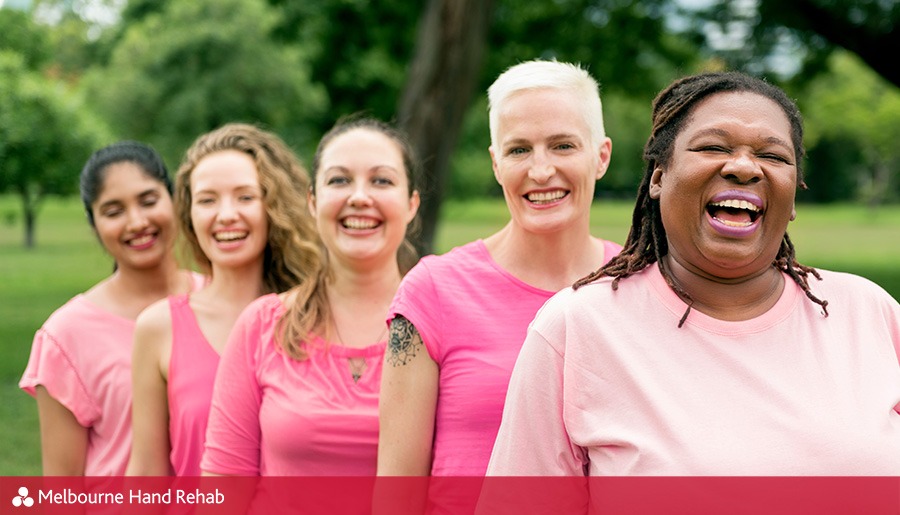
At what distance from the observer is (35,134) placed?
10.9m

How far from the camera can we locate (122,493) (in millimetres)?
3783

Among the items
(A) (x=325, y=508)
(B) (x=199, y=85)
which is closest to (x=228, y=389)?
(A) (x=325, y=508)

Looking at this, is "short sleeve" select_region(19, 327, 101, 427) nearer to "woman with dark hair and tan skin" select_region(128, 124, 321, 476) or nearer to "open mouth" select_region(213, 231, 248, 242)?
"woman with dark hair and tan skin" select_region(128, 124, 321, 476)

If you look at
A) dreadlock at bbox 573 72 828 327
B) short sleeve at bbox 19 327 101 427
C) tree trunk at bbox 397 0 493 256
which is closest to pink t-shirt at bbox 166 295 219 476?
short sleeve at bbox 19 327 101 427

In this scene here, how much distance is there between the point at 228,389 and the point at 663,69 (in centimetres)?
1501

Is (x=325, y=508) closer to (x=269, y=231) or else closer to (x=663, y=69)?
(x=269, y=231)

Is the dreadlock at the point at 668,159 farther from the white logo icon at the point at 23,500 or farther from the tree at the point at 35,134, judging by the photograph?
the tree at the point at 35,134

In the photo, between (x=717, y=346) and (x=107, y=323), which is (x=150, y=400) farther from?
(x=717, y=346)

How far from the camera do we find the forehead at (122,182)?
4.22 metres

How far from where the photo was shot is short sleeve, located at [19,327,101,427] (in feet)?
12.9

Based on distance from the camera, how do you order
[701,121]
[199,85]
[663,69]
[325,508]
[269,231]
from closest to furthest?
1. [701,121]
2. [325,508]
3. [269,231]
4. [663,69]
5. [199,85]

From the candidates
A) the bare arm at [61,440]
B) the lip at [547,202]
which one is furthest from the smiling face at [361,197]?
the bare arm at [61,440]

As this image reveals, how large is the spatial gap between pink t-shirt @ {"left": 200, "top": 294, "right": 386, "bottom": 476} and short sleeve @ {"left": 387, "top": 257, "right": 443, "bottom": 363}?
0.46 metres

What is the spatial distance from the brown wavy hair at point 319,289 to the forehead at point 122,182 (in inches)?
37.3
